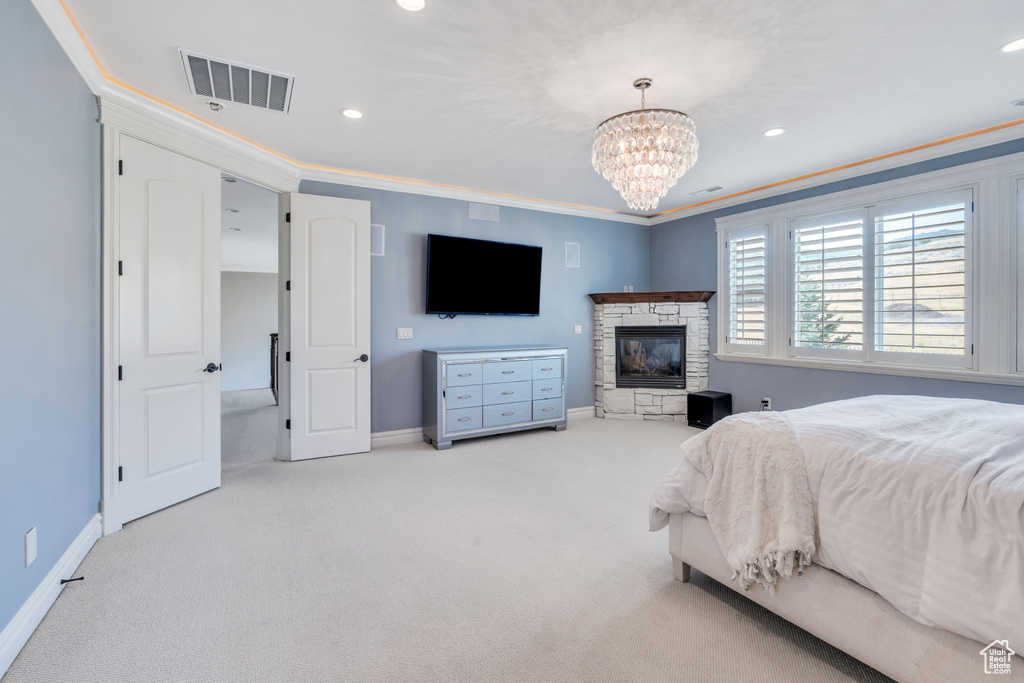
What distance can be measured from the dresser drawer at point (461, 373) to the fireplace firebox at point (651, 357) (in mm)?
2036

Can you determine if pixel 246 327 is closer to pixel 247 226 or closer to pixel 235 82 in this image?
pixel 247 226

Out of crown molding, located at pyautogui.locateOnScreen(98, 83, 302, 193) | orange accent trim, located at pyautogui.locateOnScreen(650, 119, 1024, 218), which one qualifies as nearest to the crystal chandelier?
orange accent trim, located at pyautogui.locateOnScreen(650, 119, 1024, 218)

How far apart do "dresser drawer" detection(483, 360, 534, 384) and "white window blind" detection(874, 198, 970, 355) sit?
3.12 meters

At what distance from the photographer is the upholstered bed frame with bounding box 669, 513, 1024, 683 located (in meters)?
1.29

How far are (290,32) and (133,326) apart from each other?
6.35 ft

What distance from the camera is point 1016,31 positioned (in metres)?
2.29

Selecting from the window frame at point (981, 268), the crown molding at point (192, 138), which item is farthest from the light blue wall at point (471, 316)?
the window frame at point (981, 268)

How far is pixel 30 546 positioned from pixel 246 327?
9.76m

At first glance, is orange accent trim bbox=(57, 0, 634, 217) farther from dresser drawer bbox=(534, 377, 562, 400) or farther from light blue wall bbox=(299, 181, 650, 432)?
dresser drawer bbox=(534, 377, 562, 400)

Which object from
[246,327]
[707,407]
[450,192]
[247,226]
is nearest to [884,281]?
[707,407]

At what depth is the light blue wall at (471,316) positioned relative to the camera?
4590mm

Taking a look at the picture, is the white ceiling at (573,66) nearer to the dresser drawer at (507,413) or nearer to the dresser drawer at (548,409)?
the dresser drawer at (507,413)

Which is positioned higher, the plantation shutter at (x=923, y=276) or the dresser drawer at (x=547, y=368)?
the plantation shutter at (x=923, y=276)

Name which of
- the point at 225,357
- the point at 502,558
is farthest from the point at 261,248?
the point at 502,558
